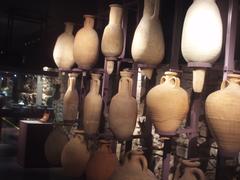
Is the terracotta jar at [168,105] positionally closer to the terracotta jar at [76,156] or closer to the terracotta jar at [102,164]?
the terracotta jar at [102,164]

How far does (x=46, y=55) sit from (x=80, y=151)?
2.64 m

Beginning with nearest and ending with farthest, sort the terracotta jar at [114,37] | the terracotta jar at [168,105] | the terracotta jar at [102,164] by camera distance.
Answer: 1. the terracotta jar at [168,105]
2. the terracotta jar at [102,164]
3. the terracotta jar at [114,37]

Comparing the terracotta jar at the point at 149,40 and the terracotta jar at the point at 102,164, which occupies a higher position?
the terracotta jar at the point at 149,40

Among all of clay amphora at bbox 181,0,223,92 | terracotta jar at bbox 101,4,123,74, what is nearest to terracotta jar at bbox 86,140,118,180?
terracotta jar at bbox 101,4,123,74

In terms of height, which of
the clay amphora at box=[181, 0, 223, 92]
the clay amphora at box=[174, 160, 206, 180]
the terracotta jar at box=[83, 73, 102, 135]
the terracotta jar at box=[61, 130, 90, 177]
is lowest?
the terracotta jar at box=[61, 130, 90, 177]

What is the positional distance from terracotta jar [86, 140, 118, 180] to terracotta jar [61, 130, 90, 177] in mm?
255

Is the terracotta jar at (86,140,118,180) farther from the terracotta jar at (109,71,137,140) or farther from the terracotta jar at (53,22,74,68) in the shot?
the terracotta jar at (53,22,74,68)

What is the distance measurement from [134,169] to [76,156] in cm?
80

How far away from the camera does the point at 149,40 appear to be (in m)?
2.10

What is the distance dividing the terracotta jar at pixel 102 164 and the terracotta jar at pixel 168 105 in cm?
→ 61

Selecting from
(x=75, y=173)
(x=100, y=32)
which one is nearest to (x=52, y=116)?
(x=100, y=32)

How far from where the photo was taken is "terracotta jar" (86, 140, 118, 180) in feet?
7.70

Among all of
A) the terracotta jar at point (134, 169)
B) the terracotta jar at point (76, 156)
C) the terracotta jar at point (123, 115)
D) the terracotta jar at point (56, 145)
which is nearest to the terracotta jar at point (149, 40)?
the terracotta jar at point (123, 115)

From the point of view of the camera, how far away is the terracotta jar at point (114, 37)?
2.48 meters
